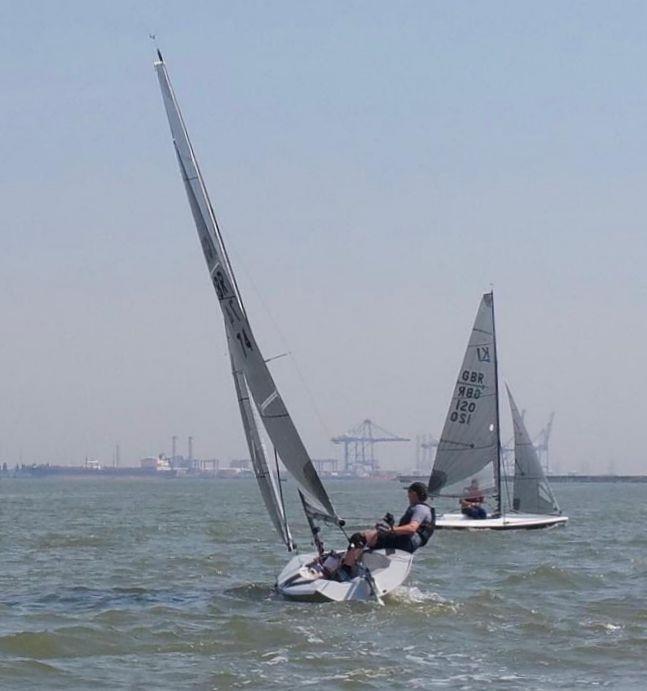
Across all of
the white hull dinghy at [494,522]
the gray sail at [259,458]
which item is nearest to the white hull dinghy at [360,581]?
the gray sail at [259,458]

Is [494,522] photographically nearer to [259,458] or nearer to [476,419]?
[476,419]

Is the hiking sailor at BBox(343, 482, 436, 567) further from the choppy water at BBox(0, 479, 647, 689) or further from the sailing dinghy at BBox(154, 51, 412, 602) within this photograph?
the choppy water at BBox(0, 479, 647, 689)

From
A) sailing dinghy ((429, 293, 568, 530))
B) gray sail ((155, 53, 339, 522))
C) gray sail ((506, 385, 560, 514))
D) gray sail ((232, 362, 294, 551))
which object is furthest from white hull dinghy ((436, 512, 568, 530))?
gray sail ((155, 53, 339, 522))

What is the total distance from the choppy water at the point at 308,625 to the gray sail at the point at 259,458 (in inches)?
38.3

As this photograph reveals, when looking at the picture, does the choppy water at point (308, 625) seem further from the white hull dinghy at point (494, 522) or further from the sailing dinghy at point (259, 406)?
the white hull dinghy at point (494, 522)

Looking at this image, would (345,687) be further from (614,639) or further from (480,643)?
(614,639)

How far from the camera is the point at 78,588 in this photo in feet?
62.8

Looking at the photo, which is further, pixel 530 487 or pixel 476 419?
pixel 530 487

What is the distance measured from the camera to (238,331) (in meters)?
17.4

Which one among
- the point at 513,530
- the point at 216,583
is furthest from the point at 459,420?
the point at 216,583

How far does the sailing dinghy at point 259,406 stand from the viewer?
1698 centimetres

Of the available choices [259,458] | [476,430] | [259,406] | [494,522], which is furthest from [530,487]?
[259,406]

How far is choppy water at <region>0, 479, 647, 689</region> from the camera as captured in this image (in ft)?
41.7

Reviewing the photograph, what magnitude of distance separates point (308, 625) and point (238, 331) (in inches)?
152
